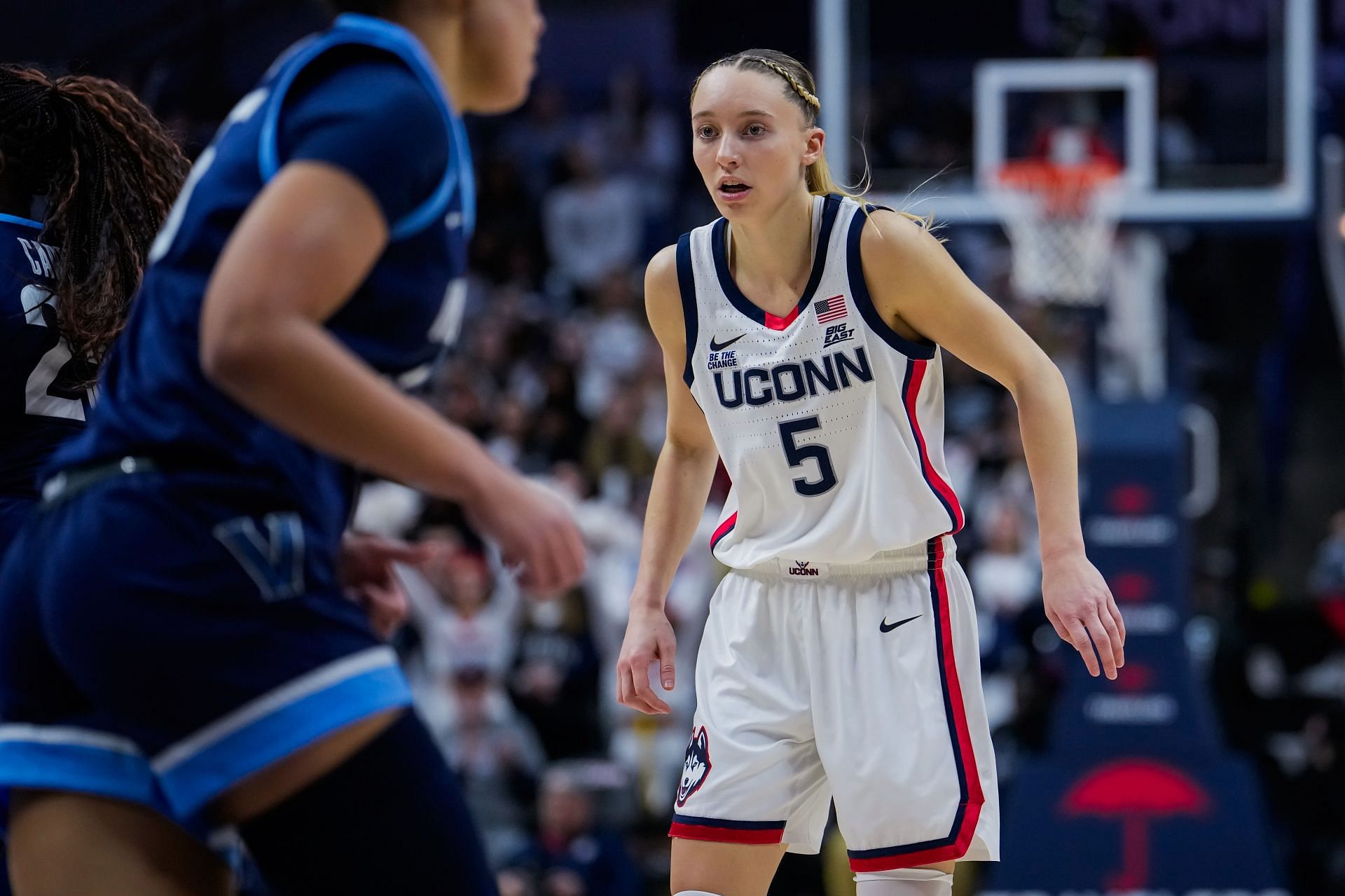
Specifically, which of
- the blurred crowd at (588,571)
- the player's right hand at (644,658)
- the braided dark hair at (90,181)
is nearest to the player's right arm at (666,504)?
the player's right hand at (644,658)

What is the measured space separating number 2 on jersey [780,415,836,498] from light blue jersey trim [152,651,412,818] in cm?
165

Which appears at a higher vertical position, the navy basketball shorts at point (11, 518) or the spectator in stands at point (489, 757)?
the navy basketball shorts at point (11, 518)

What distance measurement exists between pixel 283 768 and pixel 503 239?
11002 mm

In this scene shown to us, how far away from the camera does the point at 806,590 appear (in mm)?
3488

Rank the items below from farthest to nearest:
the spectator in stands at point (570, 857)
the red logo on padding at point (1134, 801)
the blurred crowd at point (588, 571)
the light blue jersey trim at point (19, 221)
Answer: the blurred crowd at point (588, 571)
the spectator in stands at point (570, 857)
the red logo on padding at point (1134, 801)
the light blue jersey trim at point (19, 221)

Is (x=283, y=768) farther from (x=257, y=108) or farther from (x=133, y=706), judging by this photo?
(x=257, y=108)

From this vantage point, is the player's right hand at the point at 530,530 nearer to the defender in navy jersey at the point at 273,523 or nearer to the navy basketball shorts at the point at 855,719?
the defender in navy jersey at the point at 273,523

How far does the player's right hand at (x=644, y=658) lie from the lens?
11.5 ft

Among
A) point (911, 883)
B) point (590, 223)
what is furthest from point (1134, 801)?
point (590, 223)

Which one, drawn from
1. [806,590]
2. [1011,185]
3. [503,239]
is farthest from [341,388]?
[503,239]

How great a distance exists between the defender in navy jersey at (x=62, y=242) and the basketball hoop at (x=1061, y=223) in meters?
6.82

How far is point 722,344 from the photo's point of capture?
3.56 m

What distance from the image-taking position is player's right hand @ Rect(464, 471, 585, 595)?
1951 millimetres

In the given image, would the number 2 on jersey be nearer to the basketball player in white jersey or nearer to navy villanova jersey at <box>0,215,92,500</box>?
the basketball player in white jersey
